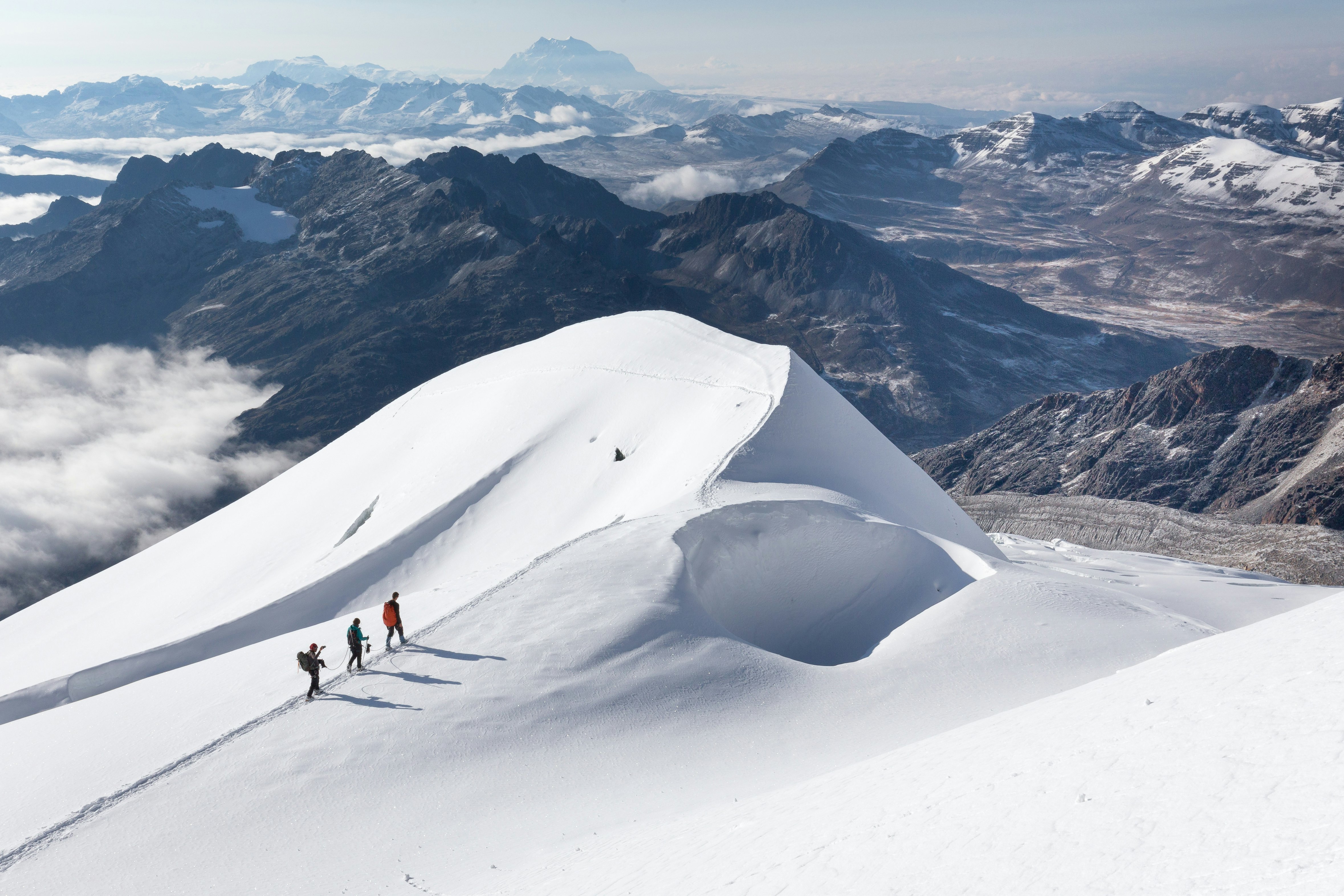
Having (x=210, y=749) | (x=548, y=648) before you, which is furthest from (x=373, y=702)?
(x=548, y=648)

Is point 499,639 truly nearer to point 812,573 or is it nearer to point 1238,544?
point 812,573

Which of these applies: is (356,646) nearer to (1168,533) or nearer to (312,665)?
(312,665)

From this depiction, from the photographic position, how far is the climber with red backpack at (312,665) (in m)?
17.5

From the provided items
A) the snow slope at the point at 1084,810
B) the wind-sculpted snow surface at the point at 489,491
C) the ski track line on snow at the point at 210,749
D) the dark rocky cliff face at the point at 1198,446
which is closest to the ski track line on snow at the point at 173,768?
the ski track line on snow at the point at 210,749

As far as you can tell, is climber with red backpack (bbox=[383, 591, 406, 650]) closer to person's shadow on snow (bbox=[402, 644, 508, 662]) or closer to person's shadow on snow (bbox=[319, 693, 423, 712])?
person's shadow on snow (bbox=[402, 644, 508, 662])

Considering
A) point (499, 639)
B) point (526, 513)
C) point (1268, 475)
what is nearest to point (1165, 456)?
point (1268, 475)

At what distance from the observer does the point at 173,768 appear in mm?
15891

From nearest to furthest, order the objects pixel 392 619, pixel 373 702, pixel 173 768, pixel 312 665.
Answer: pixel 173 768
pixel 312 665
pixel 373 702
pixel 392 619

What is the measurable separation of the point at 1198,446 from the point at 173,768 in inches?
4440

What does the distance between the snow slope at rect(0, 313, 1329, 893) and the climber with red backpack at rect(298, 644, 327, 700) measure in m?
0.57

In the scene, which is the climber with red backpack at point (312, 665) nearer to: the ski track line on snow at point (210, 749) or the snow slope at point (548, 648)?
the ski track line on snow at point (210, 749)

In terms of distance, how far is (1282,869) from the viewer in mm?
8789

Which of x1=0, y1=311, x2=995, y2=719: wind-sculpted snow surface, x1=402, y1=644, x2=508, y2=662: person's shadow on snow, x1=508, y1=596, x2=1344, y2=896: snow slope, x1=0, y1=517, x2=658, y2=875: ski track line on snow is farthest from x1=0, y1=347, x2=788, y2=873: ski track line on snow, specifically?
x1=508, y1=596, x2=1344, y2=896: snow slope

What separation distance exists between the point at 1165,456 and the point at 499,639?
103592mm
